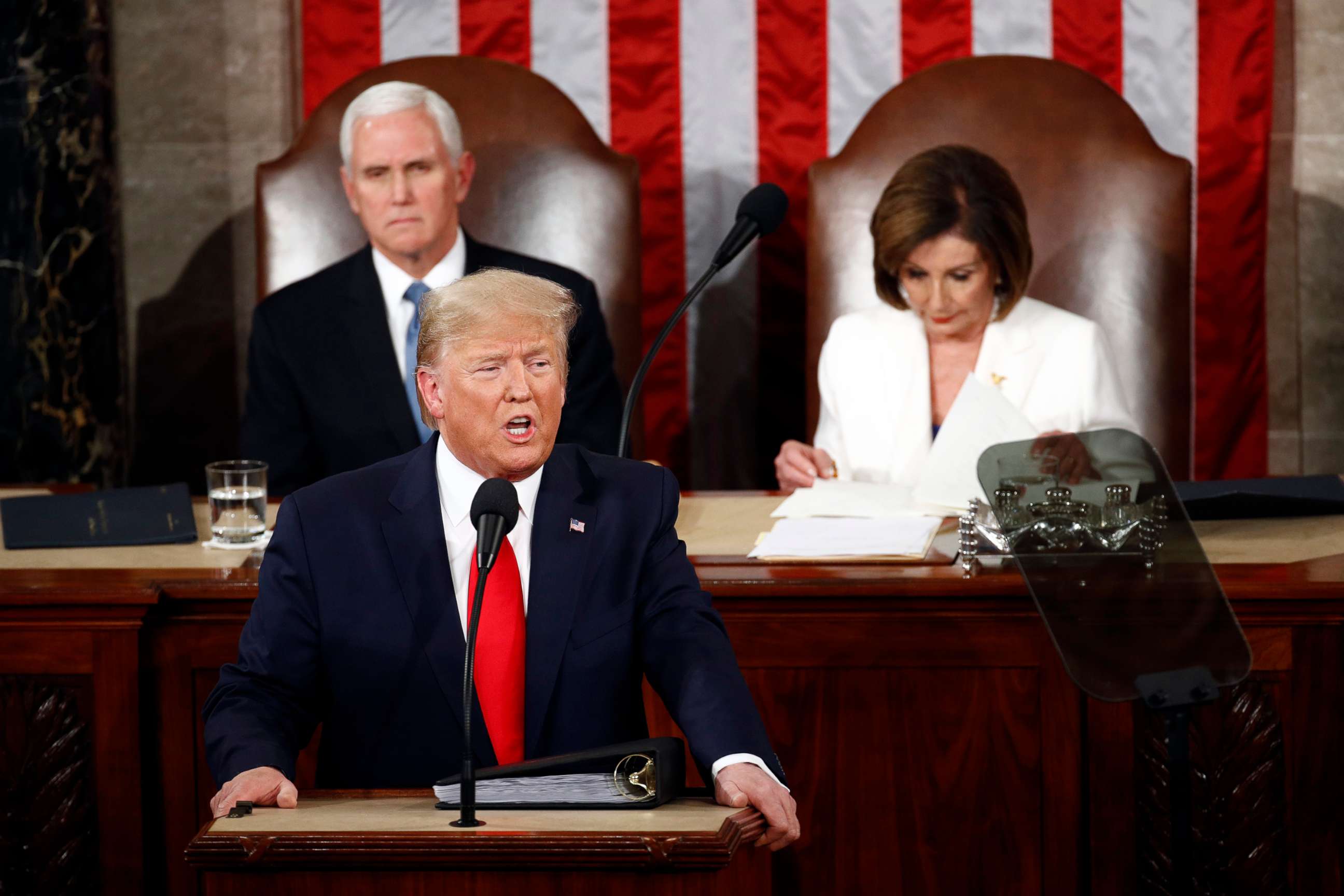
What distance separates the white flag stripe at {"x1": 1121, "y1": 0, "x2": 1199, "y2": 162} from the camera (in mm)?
4223

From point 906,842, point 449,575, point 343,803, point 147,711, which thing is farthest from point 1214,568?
point 147,711

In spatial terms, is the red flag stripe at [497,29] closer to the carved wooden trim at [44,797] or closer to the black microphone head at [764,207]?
the black microphone head at [764,207]

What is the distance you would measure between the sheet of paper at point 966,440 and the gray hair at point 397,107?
1517 millimetres

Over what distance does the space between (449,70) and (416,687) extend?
8.68 ft

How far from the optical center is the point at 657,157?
441cm

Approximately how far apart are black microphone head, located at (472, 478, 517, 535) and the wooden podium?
0.95 feet

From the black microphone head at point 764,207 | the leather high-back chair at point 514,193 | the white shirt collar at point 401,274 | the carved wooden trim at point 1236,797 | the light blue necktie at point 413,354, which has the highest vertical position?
the leather high-back chair at point 514,193

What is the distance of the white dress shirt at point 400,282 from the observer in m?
3.59

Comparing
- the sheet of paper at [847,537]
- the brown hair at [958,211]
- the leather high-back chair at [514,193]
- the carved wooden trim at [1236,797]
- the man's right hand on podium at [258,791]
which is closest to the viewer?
the man's right hand on podium at [258,791]

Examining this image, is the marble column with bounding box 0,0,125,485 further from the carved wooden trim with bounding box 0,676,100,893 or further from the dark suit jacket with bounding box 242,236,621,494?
the carved wooden trim with bounding box 0,676,100,893

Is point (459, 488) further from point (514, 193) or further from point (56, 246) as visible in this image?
point (56, 246)

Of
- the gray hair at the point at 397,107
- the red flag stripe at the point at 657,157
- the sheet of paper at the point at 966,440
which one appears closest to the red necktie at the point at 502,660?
the sheet of paper at the point at 966,440

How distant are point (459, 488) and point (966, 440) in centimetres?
113

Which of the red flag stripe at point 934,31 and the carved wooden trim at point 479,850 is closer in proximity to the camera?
the carved wooden trim at point 479,850
